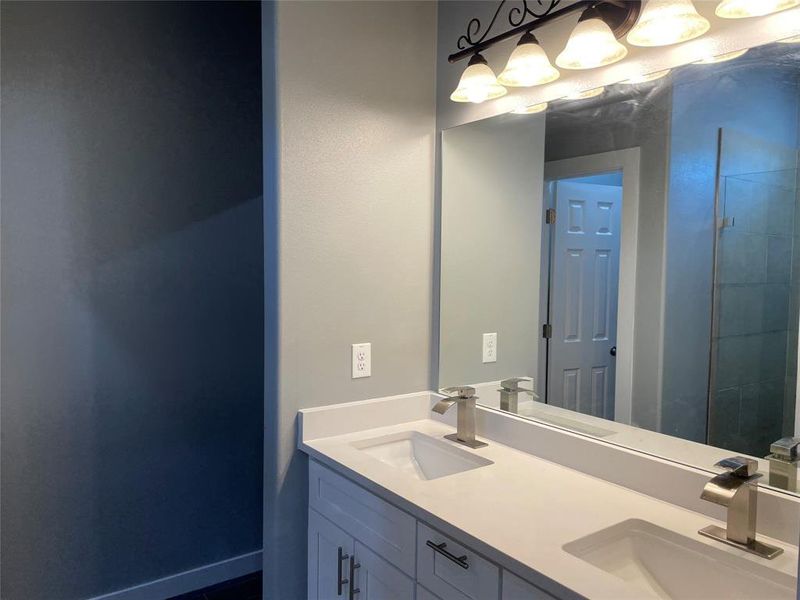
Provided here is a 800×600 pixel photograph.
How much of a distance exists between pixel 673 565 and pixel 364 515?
29.4 inches

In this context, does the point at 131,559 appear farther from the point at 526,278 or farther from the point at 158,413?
the point at 526,278

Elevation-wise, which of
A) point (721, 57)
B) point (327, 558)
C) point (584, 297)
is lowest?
point (327, 558)

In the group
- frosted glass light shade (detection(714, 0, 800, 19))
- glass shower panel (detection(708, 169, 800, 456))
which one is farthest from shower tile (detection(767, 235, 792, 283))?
frosted glass light shade (detection(714, 0, 800, 19))

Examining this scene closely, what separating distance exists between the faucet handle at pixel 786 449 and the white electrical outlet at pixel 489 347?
896 millimetres

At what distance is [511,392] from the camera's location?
1903mm

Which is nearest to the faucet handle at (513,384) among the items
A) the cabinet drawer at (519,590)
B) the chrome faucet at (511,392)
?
the chrome faucet at (511,392)

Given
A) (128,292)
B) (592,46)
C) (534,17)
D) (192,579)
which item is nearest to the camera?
(592,46)

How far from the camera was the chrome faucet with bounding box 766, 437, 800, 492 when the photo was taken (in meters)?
1.21

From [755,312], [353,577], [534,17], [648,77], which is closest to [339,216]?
[534,17]

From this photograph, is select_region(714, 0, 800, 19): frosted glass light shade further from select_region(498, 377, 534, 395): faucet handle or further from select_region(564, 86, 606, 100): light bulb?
select_region(498, 377, 534, 395): faucet handle

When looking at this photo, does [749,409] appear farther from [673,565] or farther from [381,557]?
[381,557]

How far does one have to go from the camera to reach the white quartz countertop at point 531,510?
3.49 feet

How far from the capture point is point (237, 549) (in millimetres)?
2658

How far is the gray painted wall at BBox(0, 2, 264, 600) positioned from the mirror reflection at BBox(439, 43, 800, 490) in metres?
1.07
